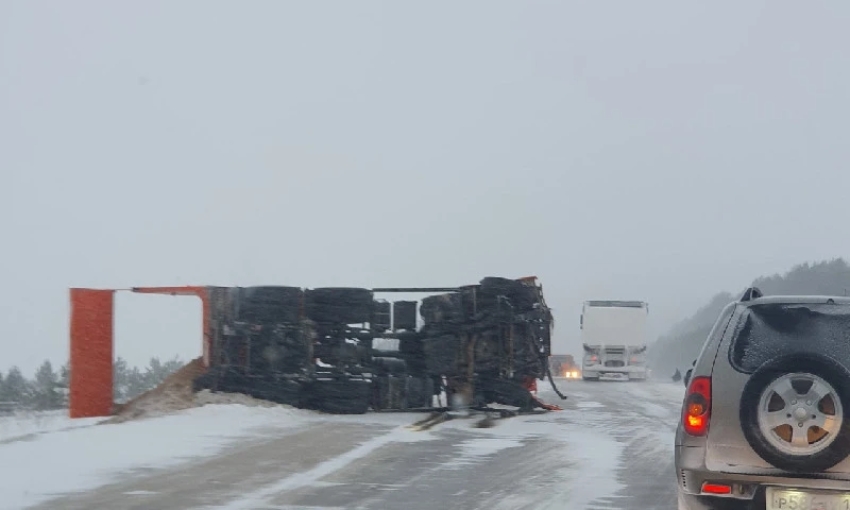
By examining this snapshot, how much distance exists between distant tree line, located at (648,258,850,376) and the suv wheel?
8690cm

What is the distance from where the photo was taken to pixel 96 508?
873cm

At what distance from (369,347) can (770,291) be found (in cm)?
10422

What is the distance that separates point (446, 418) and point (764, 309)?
36.3 feet

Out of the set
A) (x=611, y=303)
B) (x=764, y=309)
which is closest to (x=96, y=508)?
(x=764, y=309)

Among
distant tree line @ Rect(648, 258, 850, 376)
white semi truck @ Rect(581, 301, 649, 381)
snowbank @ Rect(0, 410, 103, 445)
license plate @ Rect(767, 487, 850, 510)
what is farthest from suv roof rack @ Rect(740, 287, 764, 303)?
distant tree line @ Rect(648, 258, 850, 376)

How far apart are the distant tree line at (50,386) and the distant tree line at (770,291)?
71028 millimetres

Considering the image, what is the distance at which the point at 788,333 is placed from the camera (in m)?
6.62

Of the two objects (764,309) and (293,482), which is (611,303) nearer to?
(293,482)

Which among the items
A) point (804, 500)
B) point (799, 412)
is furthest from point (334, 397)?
point (799, 412)

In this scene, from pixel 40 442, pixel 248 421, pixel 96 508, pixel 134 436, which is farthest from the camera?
pixel 248 421

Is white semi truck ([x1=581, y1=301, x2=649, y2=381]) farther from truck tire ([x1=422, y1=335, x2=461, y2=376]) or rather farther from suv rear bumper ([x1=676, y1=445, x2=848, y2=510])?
suv rear bumper ([x1=676, y1=445, x2=848, y2=510])

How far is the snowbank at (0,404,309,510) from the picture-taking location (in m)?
9.89

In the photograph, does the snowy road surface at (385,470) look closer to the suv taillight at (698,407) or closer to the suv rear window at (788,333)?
the suv taillight at (698,407)

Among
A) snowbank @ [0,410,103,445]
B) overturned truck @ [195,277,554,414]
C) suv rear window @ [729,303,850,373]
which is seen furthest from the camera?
overturned truck @ [195,277,554,414]
